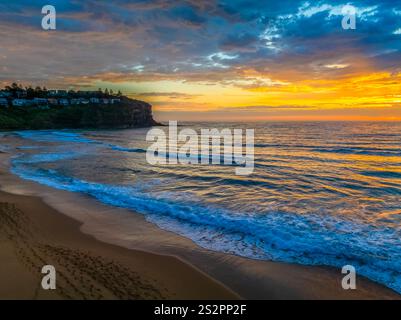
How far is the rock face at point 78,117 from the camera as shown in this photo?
9850cm

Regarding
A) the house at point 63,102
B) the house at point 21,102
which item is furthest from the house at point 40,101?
the house at point 63,102

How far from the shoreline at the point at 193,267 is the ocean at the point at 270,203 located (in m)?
0.47

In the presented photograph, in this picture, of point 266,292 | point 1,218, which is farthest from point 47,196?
point 266,292

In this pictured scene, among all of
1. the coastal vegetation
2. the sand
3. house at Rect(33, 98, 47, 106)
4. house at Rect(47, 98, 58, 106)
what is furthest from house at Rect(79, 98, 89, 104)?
the sand

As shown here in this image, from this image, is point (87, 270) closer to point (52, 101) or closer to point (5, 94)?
point (52, 101)

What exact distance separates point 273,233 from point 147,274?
4.31 m

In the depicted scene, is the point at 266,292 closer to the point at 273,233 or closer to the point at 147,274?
the point at 147,274

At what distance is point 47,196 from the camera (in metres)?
13.5

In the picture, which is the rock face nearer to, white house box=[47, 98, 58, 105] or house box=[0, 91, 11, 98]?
white house box=[47, 98, 58, 105]

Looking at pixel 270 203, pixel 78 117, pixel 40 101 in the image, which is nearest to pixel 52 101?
pixel 40 101

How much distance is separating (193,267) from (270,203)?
663 cm

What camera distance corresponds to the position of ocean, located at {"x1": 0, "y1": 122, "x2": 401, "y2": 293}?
26.2 ft

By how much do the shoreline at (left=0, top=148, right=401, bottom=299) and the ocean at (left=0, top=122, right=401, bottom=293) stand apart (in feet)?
1.54
